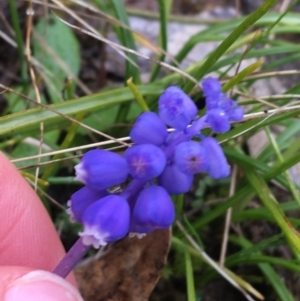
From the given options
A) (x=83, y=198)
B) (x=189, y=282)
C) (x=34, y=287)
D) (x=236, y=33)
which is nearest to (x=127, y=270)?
(x=189, y=282)

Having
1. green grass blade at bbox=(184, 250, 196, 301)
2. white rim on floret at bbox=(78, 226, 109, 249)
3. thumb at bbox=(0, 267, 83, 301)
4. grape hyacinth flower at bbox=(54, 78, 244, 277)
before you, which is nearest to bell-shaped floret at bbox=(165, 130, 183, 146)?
grape hyacinth flower at bbox=(54, 78, 244, 277)

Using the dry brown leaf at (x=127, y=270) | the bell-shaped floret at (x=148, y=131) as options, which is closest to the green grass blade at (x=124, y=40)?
the dry brown leaf at (x=127, y=270)

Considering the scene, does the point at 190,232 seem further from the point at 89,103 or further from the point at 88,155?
the point at 88,155

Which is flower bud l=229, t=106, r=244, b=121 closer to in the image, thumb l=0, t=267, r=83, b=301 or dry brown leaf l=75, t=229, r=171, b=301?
thumb l=0, t=267, r=83, b=301

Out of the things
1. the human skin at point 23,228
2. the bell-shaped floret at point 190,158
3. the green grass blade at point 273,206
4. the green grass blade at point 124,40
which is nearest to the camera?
the bell-shaped floret at point 190,158

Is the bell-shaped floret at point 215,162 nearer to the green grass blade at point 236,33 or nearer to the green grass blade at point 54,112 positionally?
the green grass blade at point 236,33
